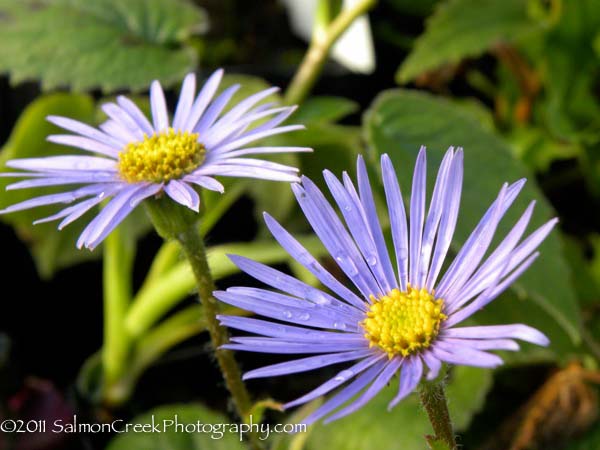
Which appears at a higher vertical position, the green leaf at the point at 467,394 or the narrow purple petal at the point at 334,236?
the green leaf at the point at 467,394

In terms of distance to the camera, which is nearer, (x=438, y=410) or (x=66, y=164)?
(x=438, y=410)

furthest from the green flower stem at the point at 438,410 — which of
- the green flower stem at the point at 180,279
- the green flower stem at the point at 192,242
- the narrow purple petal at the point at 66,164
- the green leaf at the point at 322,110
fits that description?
the green leaf at the point at 322,110

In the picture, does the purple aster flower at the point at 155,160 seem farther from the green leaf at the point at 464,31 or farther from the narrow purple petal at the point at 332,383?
the green leaf at the point at 464,31

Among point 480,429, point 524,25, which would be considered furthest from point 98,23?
point 480,429

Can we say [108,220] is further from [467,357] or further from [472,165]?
[472,165]

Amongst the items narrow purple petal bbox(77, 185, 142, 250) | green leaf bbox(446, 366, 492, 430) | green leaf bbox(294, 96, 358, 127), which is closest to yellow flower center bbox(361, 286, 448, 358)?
narrow purple petal bbox(77, 185, 142, 250)

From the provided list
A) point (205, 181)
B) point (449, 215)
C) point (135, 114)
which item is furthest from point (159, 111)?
point (449, 215)
